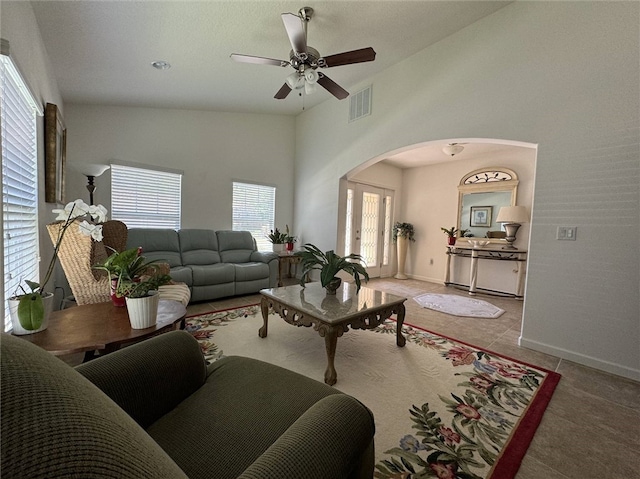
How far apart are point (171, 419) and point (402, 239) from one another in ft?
18.4

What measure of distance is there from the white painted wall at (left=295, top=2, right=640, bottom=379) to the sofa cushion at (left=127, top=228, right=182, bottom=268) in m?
3.73

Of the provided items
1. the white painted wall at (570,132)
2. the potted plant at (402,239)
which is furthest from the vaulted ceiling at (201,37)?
the potted plant at (402,239)

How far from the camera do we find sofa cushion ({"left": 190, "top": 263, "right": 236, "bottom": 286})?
349 centimetres

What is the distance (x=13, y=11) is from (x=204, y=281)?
271 centimetres

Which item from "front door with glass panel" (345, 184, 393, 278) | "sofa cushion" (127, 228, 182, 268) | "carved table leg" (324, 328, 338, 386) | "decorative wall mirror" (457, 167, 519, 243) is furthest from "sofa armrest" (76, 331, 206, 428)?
"decorative wall mirror" (457, 167, 519, 243)

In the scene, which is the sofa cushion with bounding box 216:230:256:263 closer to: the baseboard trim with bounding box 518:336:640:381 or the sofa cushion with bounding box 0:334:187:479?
the baseboard trim with bounding box 518:336:640:381

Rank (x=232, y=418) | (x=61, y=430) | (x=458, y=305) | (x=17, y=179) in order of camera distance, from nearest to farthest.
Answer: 1. (x=61, y=430)
2. (x=232, y=418)
3. (x=17, y=179)
4. (x=458, y=305)

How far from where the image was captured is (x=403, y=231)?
19.7ft

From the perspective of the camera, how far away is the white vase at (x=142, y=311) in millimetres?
1425

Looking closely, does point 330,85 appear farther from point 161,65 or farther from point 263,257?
point 263,257

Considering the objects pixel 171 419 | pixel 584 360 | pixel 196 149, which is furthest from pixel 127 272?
pixel 584 360

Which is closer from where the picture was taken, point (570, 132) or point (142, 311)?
point (142, 311)

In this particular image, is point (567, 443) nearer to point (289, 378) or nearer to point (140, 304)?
point (289, 378)

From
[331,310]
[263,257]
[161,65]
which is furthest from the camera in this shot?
[263,257]
